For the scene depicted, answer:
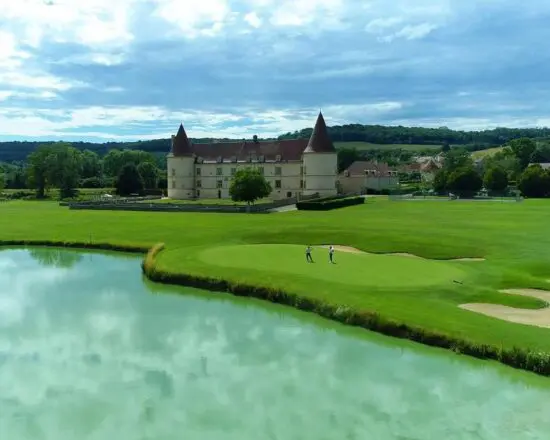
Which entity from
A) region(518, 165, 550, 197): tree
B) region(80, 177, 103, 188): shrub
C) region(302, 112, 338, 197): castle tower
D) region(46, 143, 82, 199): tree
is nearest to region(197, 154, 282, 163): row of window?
region(302, 112, 338, 197): castle tower

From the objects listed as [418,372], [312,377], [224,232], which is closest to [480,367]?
[418,372]

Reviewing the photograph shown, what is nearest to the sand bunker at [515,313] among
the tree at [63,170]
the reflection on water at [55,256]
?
the reflection on water at [55,256]

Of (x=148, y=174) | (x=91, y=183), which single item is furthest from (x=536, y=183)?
(x=91, y=183)

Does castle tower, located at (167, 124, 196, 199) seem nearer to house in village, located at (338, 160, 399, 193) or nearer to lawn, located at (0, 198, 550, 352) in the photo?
house in village, located at (338, 160, 399, 193)

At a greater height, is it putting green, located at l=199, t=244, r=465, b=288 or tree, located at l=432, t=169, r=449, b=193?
tree, located at l=432, t=169, r=449, b=193

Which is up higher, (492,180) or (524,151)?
(524,151)

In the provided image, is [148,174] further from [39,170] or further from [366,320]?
[366,320]

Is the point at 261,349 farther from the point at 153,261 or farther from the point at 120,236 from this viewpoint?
the point at 120,236
